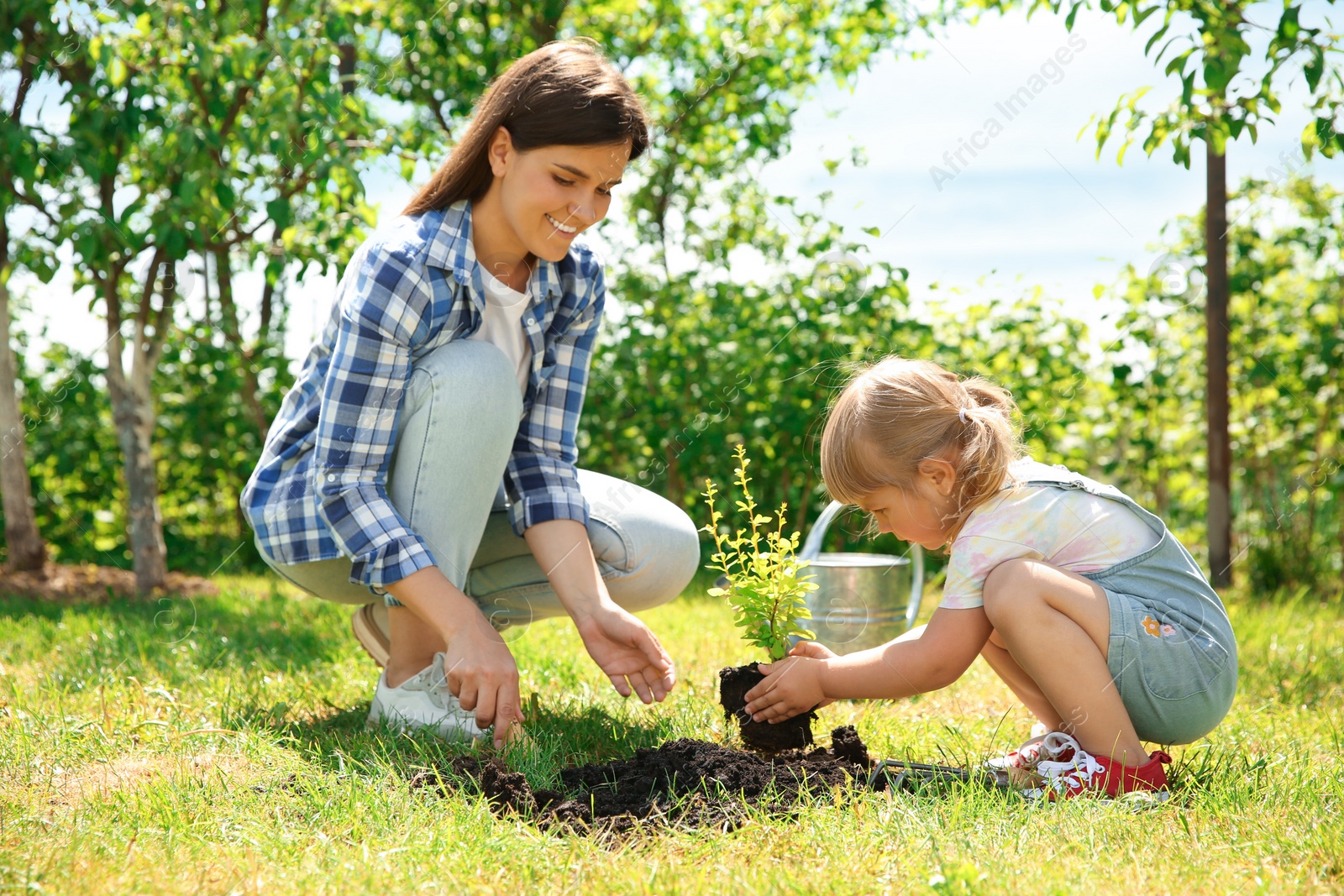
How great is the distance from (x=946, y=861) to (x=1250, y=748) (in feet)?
3.77

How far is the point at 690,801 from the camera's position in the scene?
1.77 metres

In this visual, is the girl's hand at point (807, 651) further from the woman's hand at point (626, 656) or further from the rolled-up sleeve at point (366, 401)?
the rolled-up sleeve at point (366, 401)

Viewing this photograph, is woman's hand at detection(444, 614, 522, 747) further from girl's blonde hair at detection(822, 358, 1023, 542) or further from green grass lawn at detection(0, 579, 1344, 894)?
girl's blonde hair at detection(822, 358, 1023, 542)

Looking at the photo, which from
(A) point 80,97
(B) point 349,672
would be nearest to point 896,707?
(B) point 349,672

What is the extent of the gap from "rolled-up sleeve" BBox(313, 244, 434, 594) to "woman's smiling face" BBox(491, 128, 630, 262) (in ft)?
0.86

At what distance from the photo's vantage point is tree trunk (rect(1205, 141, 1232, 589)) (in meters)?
4.59

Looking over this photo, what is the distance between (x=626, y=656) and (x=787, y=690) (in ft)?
1.23

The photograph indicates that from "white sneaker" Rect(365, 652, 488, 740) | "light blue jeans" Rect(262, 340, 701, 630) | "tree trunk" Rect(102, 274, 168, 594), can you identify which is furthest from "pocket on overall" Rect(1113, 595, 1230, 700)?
"tree trunk" Rect(102, 274, 168, 594)

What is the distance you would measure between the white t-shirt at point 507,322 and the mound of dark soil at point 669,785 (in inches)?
38.0

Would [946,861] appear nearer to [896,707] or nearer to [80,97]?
[896,707]

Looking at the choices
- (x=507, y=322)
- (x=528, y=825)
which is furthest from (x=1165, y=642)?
(x=507, y=322)

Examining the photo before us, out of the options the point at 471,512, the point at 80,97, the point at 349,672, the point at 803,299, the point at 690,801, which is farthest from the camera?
the point at 803,299

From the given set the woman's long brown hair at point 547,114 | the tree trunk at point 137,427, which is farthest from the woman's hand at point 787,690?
the tree trunk at point 137,427

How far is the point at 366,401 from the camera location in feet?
7.02
